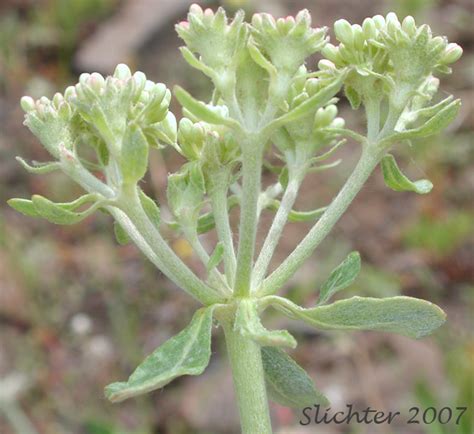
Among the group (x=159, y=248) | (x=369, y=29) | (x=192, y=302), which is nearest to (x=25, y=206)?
(x=159, y=248)

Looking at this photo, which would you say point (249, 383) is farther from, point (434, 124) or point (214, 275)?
point (434, 124)

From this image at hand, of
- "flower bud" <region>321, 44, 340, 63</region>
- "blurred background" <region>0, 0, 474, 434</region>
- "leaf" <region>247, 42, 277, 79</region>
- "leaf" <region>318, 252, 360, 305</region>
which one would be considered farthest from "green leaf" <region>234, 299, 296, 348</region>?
"blurred background" <region>0, 0, 474, 434</region>

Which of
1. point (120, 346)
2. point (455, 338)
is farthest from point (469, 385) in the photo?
point (120, 346)

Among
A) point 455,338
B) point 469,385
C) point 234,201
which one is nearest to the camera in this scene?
point 234,201

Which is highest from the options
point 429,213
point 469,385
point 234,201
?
point 429,213

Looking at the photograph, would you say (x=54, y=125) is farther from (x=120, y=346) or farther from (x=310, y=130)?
(x=120, y=346)

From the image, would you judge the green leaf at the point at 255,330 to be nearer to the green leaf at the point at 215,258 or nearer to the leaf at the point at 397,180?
the green leaf at the point at 215,258

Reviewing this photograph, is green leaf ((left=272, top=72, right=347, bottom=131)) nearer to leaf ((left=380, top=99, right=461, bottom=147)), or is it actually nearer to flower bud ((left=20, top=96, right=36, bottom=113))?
leaf ((left=380, top=99, right=461, bottom=147))
